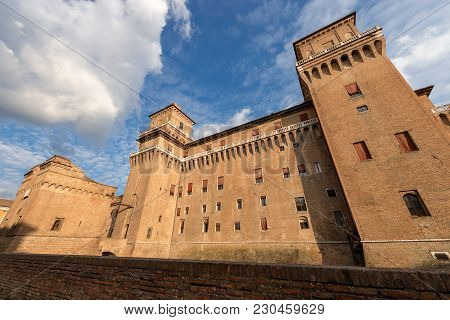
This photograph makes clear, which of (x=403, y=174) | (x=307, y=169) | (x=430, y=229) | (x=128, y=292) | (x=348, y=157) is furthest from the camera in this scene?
(x=307, y=169)

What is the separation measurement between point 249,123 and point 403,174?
63.2 feet

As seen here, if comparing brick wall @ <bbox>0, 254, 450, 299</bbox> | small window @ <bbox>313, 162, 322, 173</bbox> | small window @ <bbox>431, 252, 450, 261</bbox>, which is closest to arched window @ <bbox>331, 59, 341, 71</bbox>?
small window @ <bbox>313, 162, 322, 173</bbox>

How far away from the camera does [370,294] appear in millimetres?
3066

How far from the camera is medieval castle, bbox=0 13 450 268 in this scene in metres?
14.1

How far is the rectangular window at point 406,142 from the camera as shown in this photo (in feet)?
49.9

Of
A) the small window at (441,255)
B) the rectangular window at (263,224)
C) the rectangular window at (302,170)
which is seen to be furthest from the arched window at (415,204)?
the rectangular window at (263,224)

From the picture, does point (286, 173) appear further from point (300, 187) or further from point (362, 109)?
point (362, 109)

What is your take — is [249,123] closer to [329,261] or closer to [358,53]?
[358,53]

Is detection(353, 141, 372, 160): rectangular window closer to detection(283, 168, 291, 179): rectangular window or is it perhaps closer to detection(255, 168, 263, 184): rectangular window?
detection(283, 168, 291, 179): rectangular window

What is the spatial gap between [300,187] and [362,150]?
24.1ft

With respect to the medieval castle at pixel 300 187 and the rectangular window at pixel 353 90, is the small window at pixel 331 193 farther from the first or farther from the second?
the rectangular window at pixel 353 90

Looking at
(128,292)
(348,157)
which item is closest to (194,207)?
(348,157)

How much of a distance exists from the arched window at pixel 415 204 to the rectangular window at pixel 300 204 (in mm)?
8401

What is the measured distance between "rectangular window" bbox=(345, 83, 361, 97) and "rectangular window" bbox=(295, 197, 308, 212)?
482 inches
